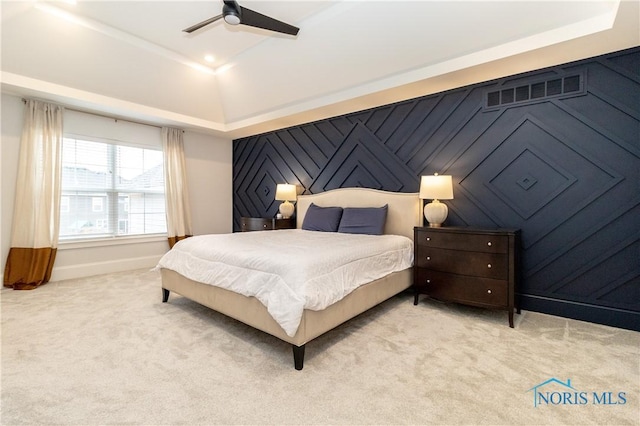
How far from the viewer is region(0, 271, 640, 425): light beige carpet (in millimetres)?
1449

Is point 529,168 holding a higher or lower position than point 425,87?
lower

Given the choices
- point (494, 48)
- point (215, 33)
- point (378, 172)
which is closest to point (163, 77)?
point (215, 33)

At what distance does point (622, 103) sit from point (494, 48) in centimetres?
119

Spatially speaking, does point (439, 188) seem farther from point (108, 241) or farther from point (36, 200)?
point (36, 200)

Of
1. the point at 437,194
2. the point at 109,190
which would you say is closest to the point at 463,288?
the point at 437,194

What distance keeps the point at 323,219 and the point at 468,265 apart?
75.3 inches

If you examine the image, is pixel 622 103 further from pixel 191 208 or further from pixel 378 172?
pixel 191 208

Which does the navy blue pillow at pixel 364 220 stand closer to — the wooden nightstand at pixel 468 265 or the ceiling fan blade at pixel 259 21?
the wooden nightstand at pixel 468 265

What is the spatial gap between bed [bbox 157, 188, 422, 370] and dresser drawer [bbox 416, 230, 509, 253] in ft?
1.33

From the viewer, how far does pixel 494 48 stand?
2721 millimetres

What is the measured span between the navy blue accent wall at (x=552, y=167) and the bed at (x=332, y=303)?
38 centimetres

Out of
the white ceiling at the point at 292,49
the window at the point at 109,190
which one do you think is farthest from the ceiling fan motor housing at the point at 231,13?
the window at the point at 109,190

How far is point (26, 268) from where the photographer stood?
3.67m

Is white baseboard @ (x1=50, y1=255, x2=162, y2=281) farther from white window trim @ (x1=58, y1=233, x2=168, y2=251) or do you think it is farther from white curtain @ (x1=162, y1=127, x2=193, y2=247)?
white curtain @ (x1=162, y1=127, x2=193, y2=247)
